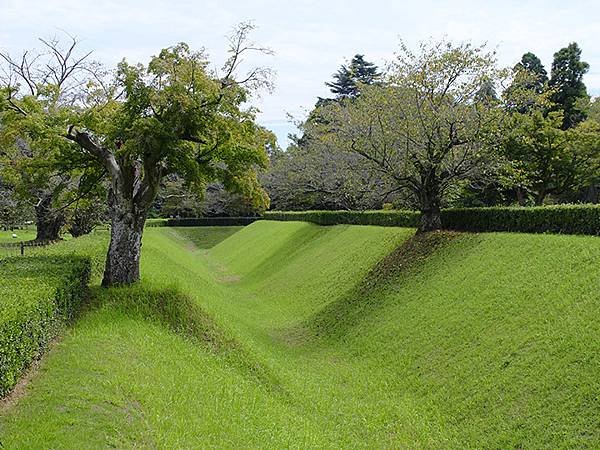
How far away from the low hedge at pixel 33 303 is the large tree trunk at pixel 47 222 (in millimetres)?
14465

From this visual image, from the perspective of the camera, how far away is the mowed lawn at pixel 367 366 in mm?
6949

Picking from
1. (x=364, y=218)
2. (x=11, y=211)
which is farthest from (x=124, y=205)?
(x=11, y=211)

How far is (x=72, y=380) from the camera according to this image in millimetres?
7227

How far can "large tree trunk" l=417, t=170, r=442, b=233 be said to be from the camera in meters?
17.9

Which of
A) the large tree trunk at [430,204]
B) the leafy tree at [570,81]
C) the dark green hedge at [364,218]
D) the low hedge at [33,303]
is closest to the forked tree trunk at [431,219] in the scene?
the large tree trunk at [430,204]

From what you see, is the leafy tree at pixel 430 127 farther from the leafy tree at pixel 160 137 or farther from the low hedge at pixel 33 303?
the low hedge at pixel 33 303

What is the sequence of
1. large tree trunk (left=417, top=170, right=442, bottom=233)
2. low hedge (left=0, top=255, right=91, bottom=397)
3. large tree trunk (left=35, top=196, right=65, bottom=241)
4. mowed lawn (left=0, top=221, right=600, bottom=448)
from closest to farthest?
low hedge (left=0, top=255, right=91, bottom=397) → mowed lawn (left=0, top=221, right=600, bottom=448) → large tree trunk (left=417, top=170, right=442, bottom=233) → large tree trunk (left=35, top=196, right=65, bottom=241)

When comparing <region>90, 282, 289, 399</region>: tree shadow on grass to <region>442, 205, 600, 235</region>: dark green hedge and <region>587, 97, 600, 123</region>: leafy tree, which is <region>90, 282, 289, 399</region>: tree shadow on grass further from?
<region>587, 97, 600, 123</region>: leafy tree

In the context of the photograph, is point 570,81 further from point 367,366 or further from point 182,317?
point 182,317

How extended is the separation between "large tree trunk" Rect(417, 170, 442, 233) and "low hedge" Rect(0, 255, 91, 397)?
9713 mm

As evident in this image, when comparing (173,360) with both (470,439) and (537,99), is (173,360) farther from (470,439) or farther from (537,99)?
(537,99)

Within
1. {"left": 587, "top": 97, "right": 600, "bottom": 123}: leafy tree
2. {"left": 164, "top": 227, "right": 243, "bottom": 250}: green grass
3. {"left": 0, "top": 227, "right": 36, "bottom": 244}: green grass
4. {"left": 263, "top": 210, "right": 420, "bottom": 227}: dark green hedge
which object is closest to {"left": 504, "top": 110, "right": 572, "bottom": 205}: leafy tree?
{"left": 587, "top": 97, "right": 600, "bottom": 123}: leafy tree

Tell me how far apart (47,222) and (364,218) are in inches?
558

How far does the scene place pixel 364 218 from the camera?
1064 inches
